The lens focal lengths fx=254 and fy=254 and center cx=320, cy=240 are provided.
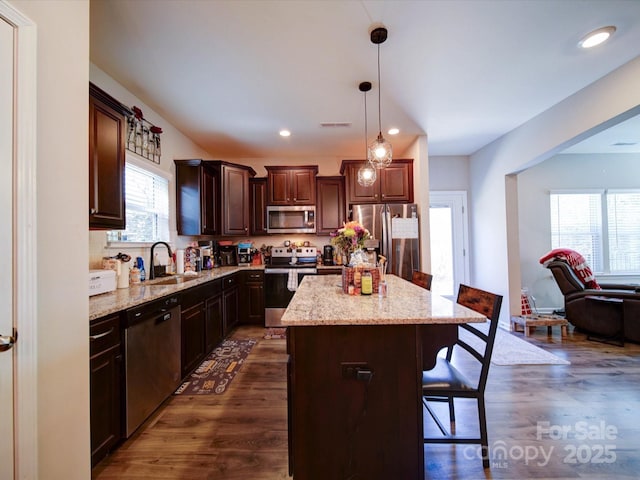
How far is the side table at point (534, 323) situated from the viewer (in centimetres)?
344

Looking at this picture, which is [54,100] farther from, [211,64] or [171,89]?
[171,89]

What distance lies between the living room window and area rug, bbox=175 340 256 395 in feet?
17.6

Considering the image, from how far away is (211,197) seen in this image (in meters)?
3.70

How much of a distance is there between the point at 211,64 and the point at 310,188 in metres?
2.26

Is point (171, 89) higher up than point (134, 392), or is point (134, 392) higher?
point (171, 89)

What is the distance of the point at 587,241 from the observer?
4461 mm

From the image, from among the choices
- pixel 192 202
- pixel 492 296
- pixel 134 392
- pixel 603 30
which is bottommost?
pixel 134 392

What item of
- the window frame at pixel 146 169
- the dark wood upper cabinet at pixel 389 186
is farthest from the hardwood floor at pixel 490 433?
the dark wood upper cabinet at pixel 389 186

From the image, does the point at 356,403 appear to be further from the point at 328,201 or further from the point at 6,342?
the point at 328,201

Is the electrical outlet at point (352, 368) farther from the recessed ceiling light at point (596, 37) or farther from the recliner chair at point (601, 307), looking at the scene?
the recliner chair at point (601, 307)

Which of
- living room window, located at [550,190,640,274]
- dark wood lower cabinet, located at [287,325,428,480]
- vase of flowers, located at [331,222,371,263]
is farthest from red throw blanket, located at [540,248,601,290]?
dark wood lower cabinet, located at [287,325,428,480]

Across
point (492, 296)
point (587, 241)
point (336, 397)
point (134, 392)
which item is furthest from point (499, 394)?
point (587, 241)

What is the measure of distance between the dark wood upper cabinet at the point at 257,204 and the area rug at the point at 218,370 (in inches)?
72.5

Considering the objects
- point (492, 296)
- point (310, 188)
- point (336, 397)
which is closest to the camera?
point (336, 397)
